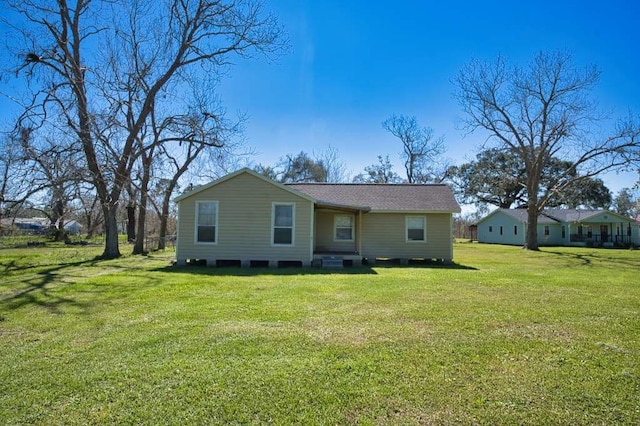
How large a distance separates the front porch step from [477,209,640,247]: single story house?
85.5ft

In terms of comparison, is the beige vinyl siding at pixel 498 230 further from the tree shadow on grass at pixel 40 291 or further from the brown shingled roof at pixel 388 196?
A: the tree shadow on grass at pixel 40 291

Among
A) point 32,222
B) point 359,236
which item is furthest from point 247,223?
point 32,222

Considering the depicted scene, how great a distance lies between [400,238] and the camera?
15578 mm

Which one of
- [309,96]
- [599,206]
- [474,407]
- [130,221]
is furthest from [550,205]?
[474,407]

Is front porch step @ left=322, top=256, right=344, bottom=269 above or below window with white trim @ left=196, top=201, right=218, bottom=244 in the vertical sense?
below

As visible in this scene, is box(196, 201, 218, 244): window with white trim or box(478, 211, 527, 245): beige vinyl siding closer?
box(196, 201, 218, 244): window with white trim

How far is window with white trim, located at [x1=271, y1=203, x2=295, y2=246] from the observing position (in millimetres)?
13273

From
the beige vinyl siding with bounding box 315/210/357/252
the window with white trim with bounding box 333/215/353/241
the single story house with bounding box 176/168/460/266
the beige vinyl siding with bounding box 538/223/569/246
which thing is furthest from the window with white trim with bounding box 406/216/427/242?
the beige vinyl siding with bounding box 538/223/569/246

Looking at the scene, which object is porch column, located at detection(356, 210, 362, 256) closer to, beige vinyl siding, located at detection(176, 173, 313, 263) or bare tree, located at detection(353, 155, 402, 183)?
beige vinyl siding, located at detection(176, 173, 313, 263)

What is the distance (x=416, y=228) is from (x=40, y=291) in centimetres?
1286

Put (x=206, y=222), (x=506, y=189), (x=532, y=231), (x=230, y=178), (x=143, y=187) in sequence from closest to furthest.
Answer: (x=230, y=178), (x=206, y=222), (x=143, y=187), (x=532, y=231), (x=506, y=189)

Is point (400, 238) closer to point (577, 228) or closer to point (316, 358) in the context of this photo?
point (316, 358)

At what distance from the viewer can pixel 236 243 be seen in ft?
43.3

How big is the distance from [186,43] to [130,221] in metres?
17.9
